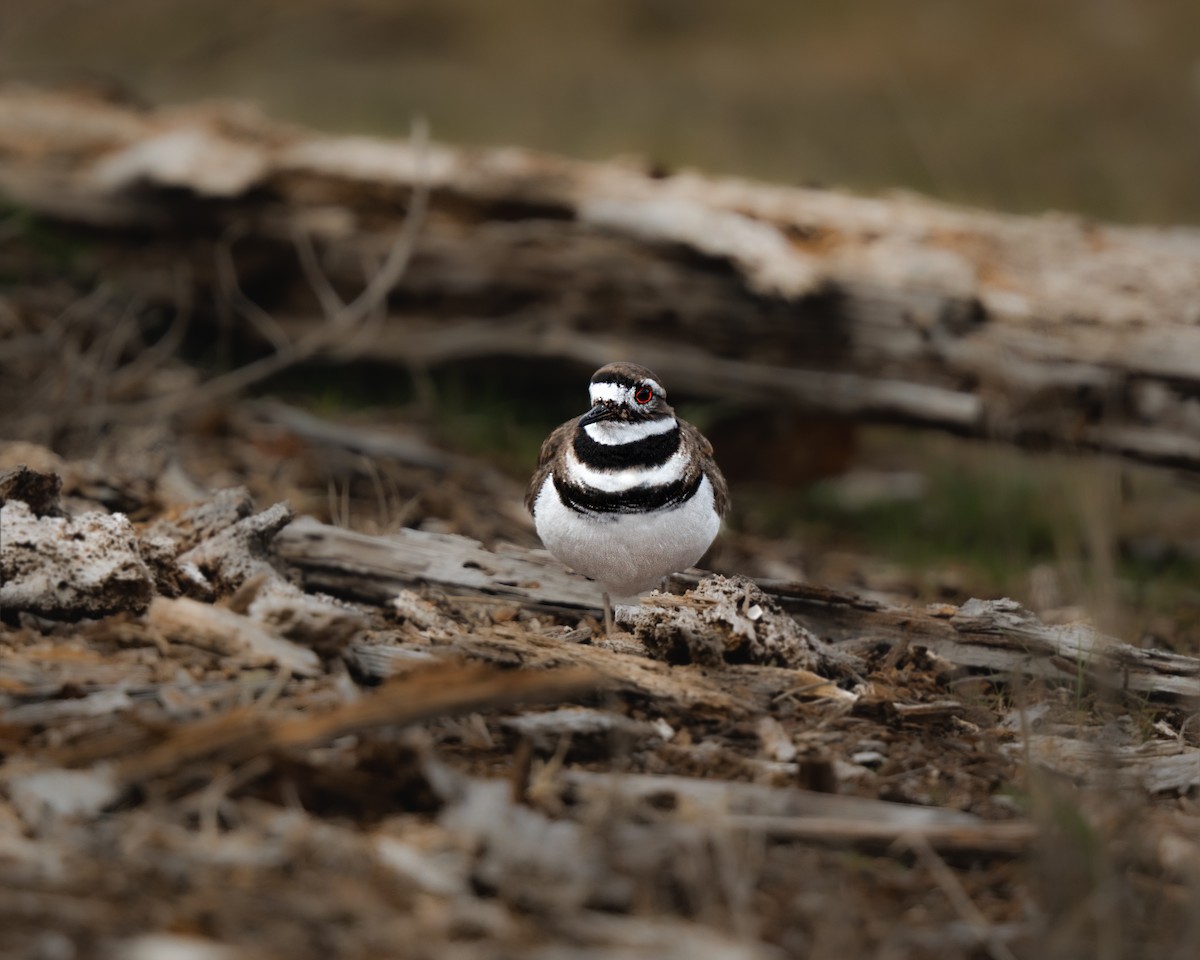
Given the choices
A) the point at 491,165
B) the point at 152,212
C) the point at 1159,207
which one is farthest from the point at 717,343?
the point at 1159,207

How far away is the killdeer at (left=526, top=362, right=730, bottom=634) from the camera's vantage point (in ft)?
11.1

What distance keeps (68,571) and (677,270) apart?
3.48m

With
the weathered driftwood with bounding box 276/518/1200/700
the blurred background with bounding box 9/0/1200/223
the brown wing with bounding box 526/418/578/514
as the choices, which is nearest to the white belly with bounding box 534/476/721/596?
the brown wing with bounding box 526/418/578/514

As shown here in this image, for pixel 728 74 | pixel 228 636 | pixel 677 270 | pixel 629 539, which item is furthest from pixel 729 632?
pixel 728 74

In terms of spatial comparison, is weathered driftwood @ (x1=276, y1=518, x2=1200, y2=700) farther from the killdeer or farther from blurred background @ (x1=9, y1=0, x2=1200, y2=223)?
blurred background @ (x1=9, y1=0, x2=1200, y2=223)

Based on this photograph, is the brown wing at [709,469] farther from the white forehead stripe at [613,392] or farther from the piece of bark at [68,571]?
the piece of bark at [68,571]

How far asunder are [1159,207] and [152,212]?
853cm

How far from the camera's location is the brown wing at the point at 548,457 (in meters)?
3.69

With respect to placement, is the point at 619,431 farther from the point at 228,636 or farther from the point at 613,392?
the point at 228,636

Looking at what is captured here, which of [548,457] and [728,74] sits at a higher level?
[728,74]

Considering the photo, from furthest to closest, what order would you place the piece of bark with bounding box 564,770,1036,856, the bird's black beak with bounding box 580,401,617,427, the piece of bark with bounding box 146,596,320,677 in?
the bird's black beak with bounding box 580,401,617,427, the piece of bark with bounding box 146,596,320,677, the piece of bark with bounding box 564,770,1036,856

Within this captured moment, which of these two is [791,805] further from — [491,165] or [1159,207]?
[1159,207]

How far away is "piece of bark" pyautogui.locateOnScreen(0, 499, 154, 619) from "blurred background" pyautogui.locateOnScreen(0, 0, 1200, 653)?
104 centimetres

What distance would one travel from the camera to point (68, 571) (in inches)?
125
